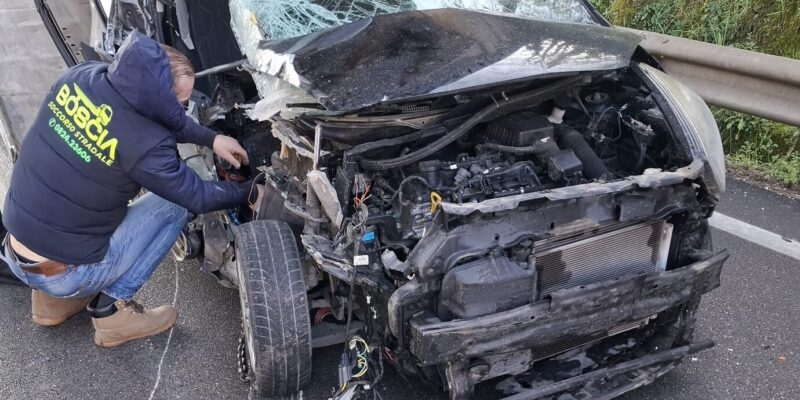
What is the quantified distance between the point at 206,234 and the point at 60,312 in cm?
89

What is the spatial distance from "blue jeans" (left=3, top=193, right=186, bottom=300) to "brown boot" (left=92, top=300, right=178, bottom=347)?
3.3 inches

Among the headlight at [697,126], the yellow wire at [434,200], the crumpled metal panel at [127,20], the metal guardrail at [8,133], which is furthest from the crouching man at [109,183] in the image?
the metal guardrail at [8,133]

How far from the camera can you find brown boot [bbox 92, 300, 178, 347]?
3.21 meters

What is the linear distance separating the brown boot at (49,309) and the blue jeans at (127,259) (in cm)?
24

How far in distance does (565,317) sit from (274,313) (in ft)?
3.74

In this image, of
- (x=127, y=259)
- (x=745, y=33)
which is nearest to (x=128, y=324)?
(x=127, y=259)

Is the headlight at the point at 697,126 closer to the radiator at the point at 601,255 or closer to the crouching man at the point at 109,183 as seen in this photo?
the radiator at the point at 601,255

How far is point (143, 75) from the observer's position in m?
2.62

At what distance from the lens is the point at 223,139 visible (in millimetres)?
3254

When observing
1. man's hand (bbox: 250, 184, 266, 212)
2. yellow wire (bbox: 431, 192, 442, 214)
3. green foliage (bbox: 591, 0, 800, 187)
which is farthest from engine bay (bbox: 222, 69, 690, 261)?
green foliage (bbox: 591, 0, 800, 187)

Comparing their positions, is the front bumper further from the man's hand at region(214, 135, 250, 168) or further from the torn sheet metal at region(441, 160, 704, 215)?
the man's hand at region(214, 135, 250, 168)

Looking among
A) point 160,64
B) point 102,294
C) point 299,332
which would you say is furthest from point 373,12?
point 102,294

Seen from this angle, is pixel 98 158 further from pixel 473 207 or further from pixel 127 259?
pixel 473 207

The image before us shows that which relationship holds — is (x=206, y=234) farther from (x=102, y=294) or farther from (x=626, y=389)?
(x=626, y=389)
